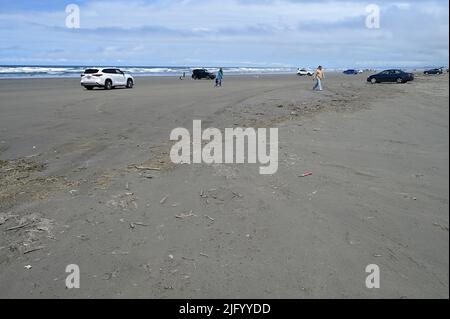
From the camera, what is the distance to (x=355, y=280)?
3871 millimetres

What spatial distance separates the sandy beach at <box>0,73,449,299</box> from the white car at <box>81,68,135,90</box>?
23.3 meters

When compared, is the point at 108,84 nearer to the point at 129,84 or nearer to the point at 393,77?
the point at 129,84

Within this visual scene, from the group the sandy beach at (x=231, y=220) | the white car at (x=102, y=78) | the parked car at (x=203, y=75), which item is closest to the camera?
the sandy beach at (x=231, y=220)

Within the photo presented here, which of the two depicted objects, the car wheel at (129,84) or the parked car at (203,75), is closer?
the car wheel at (129,84)

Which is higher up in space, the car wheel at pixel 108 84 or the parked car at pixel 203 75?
the parked car at pixel 203 75

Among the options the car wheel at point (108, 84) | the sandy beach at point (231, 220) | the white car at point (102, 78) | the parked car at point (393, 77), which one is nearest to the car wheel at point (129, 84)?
the white car at point (102, 78)

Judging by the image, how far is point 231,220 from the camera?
5.38 meters

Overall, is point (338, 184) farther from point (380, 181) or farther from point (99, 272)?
point (99, 272)

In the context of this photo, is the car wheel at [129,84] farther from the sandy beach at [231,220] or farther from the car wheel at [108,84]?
the sandy beach at [231,220]

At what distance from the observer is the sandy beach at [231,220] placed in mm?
3965

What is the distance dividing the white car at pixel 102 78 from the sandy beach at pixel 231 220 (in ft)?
76.5

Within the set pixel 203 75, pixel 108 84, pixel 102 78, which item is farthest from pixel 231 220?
pixel 203 75

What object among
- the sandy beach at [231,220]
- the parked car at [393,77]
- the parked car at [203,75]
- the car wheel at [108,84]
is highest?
the parked car at [203,75]
